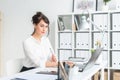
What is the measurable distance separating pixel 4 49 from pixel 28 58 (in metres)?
2.24

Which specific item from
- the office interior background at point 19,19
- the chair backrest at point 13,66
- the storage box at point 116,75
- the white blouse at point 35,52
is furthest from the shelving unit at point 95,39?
the chair backrest at point 13,66

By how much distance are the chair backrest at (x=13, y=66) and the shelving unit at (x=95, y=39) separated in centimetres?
130

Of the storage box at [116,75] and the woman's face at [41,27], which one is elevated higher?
the woman's face at [41,27]

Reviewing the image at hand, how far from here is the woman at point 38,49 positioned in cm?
263

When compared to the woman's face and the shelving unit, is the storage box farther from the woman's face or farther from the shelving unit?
the woman's face

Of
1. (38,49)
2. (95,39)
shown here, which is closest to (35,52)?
(38,49)

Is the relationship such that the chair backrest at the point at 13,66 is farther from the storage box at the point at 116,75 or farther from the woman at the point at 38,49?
the storage box at the point at 116,75

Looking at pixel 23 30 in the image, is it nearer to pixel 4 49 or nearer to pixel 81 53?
pixel 4 49

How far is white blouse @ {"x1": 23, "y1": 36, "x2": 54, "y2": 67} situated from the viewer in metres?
2.64

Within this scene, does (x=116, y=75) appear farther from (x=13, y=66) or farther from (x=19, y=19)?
(x=19, y=19)

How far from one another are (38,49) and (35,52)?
0.10 m

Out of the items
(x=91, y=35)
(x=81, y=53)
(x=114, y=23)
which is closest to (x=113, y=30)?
(x=114, y=23)

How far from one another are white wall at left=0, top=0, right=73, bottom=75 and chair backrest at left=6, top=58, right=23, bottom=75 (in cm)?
163

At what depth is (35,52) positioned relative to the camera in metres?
2.73
